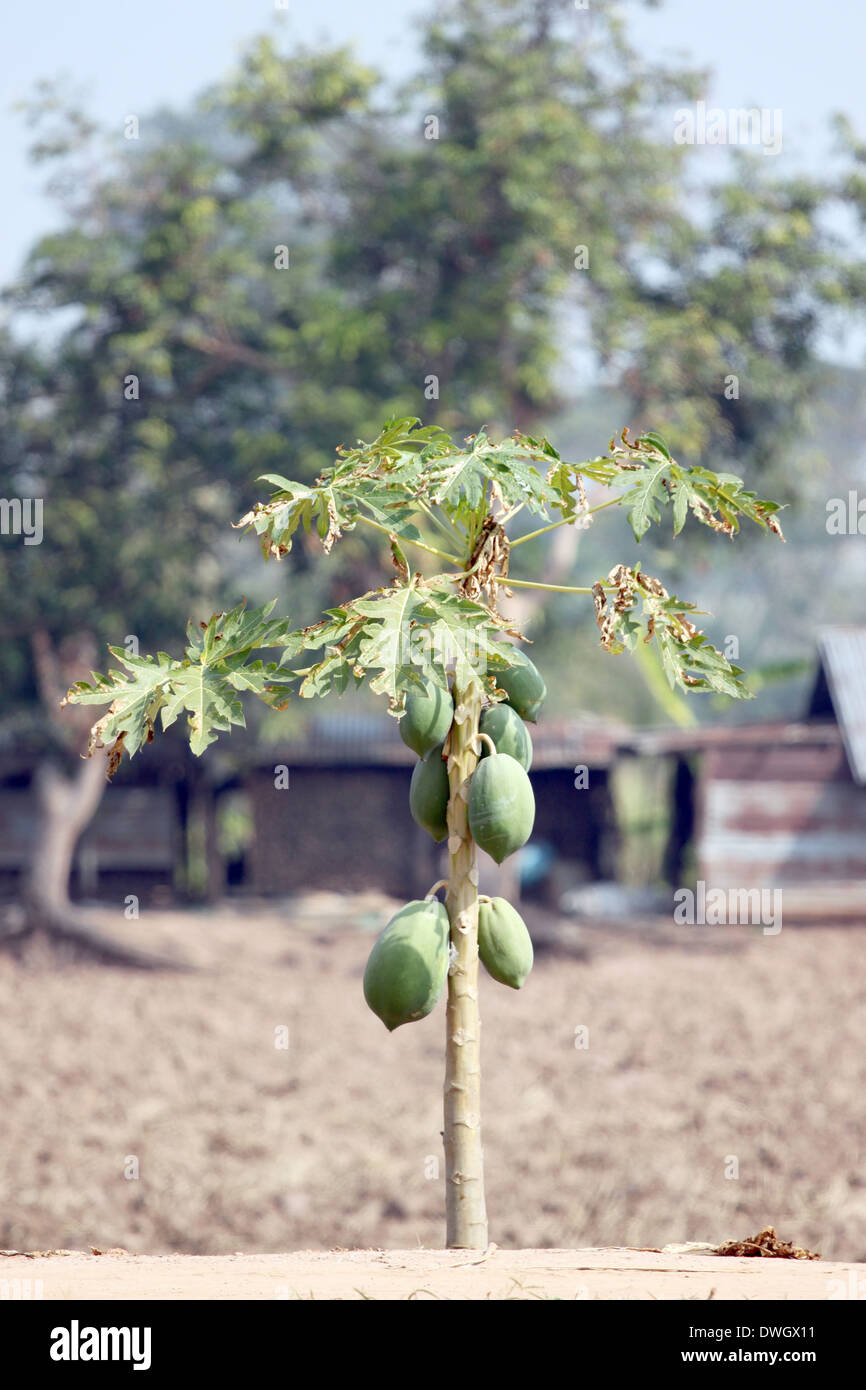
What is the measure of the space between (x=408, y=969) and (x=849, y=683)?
1631 centimetres

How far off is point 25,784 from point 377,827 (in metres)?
5.20

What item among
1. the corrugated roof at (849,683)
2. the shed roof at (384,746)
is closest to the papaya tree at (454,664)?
the corrugated roof at (849,683)

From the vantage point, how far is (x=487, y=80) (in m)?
16.8

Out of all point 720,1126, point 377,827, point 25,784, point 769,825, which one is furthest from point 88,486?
point 720,1126

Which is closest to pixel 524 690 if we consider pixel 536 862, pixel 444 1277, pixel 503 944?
pixel 503 944

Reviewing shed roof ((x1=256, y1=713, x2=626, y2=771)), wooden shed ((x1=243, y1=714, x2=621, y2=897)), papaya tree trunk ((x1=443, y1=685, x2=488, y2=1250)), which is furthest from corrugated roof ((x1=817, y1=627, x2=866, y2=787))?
papaya tree trunk ((x1=443, y1=685, x2=488, y2=1250))

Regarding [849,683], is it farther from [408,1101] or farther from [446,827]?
[446,827]

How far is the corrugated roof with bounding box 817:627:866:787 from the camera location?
1731 cm

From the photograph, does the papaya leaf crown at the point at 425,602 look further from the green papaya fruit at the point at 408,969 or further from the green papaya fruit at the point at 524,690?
the green papaya fruit at the point at 408,969

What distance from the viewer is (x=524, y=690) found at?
3090 mm

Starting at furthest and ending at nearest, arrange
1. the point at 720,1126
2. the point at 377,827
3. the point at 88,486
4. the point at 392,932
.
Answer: the point at 377,827
the point at 88,486
the point at 720,1126
the point at 392,932

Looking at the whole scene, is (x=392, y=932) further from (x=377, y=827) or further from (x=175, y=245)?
(x=377, y=827)

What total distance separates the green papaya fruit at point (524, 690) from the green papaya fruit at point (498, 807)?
277 millimetres

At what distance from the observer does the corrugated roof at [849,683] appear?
1731 cm
